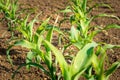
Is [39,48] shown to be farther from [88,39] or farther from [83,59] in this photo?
[83,59]

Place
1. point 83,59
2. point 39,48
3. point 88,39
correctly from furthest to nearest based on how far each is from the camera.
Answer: point 88,39, point 39,48, point 83,59

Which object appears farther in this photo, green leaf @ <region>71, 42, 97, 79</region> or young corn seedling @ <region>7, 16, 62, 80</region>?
young corn seedling @ <region>7, 16, 62, 80</region>

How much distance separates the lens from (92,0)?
11.2ft

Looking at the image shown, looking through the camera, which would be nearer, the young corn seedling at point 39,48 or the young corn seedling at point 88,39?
the young corn seedling at point 88,39

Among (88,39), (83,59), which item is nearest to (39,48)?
(88,39)

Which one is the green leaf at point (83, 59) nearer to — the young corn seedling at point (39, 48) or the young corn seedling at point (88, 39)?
the young corn seedling at point (88, 39)

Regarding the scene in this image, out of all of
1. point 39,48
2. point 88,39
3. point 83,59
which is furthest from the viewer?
point 88,39

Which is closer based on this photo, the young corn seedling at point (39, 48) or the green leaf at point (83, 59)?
the green leaf at point (83, 59)

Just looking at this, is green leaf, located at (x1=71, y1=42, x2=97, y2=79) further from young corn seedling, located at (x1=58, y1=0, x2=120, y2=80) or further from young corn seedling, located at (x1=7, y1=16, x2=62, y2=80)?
young corn seedling, located at (x1=7, y1=16, x2=62, y2=80)

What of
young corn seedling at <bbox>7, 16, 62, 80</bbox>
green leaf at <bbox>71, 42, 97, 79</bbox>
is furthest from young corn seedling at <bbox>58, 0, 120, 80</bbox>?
young corn seedling at <bbox>7, 16, 62, 80</bbox>

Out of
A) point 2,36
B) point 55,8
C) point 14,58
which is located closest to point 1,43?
point 2,36

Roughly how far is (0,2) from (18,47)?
722 millimetres

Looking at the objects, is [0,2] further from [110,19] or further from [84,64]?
[84,64]

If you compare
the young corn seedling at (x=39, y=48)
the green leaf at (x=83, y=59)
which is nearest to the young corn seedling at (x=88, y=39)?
the green leaf at (x=83, y=59)
